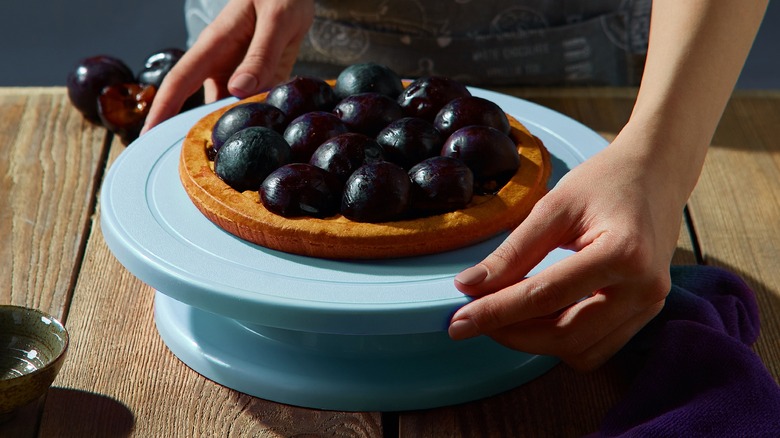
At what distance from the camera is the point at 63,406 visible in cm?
82

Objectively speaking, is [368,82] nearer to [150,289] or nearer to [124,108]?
[150,289]

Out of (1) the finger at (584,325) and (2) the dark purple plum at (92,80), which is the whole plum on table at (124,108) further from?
(1) the finger at (584,325)

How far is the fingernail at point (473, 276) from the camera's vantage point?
0.74 meters

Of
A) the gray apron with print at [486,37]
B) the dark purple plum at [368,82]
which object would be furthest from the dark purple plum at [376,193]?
the gray apron with print at [486,37]

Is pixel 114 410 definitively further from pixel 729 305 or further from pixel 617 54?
pixel 617 54

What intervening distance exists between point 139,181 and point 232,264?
198 mm

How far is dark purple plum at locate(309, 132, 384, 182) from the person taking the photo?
2.74 ft

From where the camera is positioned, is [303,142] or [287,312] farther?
[303,142]

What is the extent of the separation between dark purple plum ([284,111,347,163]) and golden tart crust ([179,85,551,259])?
0.23ft

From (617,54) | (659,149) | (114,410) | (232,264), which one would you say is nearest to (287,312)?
(232,264)

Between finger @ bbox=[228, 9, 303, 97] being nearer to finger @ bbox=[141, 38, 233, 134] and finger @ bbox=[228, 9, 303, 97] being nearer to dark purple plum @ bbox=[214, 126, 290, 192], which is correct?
finger @ bbox=[141, 38, 233, 134]

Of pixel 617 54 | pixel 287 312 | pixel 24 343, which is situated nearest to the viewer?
pixel 287 312

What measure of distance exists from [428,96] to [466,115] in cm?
7

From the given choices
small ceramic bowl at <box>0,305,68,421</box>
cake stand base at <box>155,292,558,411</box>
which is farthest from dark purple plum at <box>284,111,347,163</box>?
small ceramic bowl at <box>0,305,68,421</box>
